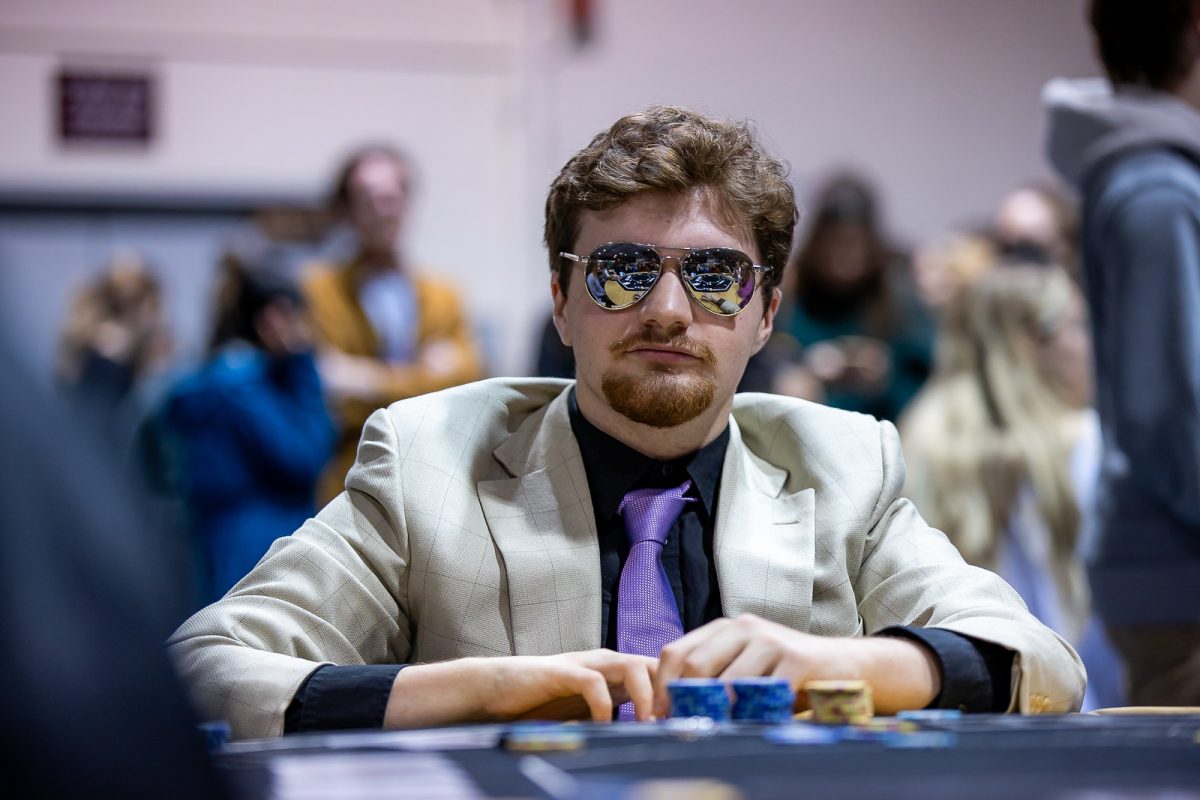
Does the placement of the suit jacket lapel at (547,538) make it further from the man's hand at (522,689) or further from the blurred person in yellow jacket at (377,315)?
the blurred person in yellow jacket at (377,315)

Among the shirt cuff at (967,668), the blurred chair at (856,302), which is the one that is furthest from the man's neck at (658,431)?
the blurred chair at (856,302)

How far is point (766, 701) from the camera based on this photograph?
1.77m

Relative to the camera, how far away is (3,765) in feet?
2.78

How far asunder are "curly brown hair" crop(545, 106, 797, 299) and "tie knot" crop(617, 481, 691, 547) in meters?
0.40

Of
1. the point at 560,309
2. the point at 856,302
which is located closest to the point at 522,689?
the point at 560,309

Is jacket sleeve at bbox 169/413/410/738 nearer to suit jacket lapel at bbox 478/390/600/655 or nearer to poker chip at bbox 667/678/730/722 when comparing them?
suit jacket lapel at bbox 478/390/600/655

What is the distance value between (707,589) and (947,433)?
94.4 inches

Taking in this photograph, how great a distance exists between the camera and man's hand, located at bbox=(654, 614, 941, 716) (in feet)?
6.30

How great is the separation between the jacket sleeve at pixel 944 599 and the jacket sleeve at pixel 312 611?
30.0 inches

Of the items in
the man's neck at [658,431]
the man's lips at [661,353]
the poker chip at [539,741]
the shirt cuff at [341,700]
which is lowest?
the shirt cuff at [341,700]

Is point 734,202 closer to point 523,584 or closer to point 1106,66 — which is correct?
point 523,584

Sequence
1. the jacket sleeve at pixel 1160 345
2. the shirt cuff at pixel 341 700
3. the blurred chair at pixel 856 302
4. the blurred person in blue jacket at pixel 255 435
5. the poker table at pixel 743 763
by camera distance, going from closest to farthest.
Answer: the poker table at pixel 743 763, the shirt cuff at pixel 341 700, the jacket sleeve at pixel 1160 345, the blurred person in blue jacket at pixel 255 435, the blurred chair at pixel 856 302

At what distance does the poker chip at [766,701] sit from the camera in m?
1.76

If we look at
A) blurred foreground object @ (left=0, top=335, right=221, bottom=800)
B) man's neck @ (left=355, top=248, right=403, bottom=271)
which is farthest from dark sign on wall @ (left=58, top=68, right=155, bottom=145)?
blurred foreground object @ (left=0, top=335, right=221, bottom=800)
